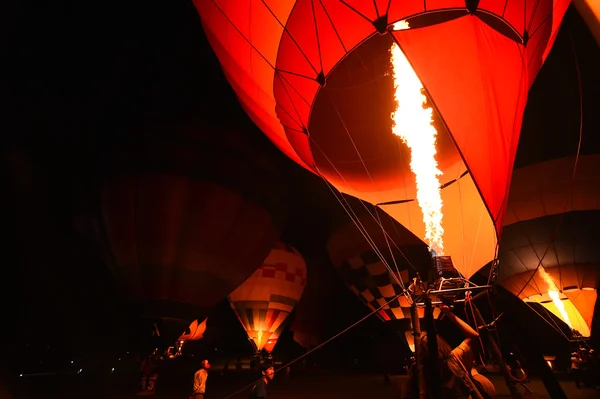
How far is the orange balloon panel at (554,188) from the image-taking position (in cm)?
671

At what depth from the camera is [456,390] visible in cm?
251

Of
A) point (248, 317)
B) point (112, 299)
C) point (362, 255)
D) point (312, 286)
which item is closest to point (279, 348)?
point (312, 286)

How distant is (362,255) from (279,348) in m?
12.8

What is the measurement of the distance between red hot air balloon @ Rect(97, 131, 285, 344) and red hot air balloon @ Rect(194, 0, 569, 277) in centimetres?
251

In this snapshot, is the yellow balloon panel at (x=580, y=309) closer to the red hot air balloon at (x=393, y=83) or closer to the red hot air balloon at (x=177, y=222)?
the red hot air balloon at (x=393, y=83)

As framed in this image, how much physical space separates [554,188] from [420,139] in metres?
3.53

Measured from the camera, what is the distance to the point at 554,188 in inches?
271

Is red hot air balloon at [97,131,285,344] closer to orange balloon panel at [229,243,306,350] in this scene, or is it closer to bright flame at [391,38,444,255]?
orange balloon panel at [229,243,306,350]

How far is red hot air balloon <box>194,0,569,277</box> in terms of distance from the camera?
3.17 meters

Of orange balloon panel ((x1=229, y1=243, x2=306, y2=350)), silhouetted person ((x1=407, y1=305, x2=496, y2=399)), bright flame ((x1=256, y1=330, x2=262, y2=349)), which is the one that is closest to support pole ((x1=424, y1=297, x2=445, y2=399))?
silhouetted person ((x1=407, y1=305, x2=496, y2=399))

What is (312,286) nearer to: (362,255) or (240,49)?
(362,255)

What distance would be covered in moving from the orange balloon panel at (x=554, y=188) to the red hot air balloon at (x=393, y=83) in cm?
289

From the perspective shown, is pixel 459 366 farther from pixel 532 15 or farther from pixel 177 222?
pixel 177 222

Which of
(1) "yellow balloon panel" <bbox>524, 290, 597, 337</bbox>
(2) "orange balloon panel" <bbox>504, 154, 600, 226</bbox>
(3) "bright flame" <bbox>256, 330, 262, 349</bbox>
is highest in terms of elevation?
(2) "orange balloon panel" <bbox>504, 154, 600, 226</bbox>
